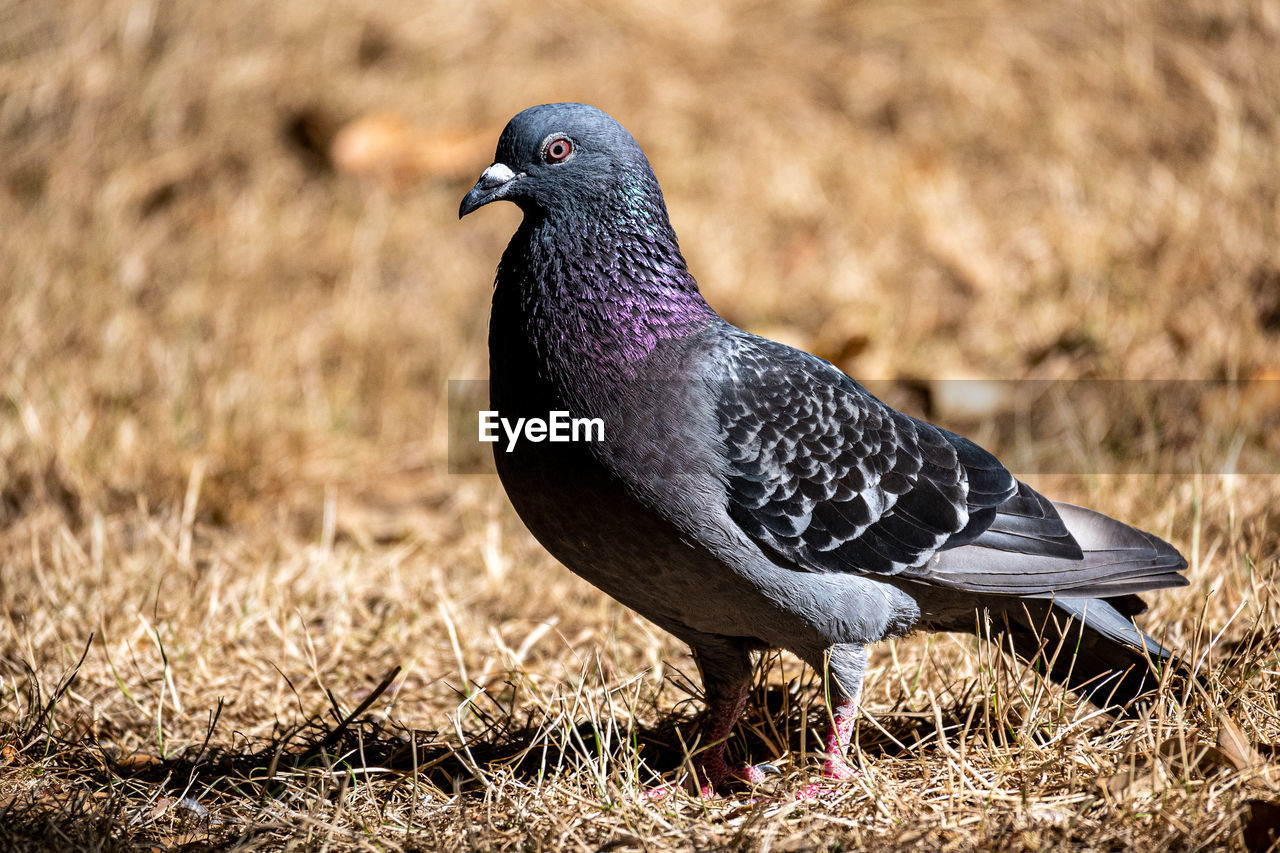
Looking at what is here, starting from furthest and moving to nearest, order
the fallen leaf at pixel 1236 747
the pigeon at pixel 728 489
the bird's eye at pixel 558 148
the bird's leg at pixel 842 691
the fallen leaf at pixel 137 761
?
1. the fallen leaf at pixel 137 761
2. the bird's eye at pixel 558 148
3. the bird's leg at pixel 842 691
4. the pigeon at pixel 728 489
5. the fallen leaf at pixel 1236 747

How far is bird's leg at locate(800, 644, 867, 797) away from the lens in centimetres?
281

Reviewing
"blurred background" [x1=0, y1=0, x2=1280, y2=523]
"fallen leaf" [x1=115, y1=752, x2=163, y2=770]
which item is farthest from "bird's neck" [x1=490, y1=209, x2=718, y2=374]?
"blurred background" [x1=0, y1=0, x2=1280, y2=523]

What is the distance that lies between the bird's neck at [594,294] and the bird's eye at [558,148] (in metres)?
0.17

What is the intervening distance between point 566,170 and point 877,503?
1.12 metres

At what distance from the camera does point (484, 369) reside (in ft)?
20.4

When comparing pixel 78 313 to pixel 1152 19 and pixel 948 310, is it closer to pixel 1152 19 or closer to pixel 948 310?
pixel 948 310

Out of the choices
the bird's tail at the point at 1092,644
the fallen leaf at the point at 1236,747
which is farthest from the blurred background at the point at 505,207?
the fallen leaf at the point at 1236,747

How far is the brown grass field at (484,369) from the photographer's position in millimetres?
2738

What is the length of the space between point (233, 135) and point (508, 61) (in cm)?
182

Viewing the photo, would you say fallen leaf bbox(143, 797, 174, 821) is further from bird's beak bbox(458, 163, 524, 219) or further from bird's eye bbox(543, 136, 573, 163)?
bird's eye bbox(543, 136, 573, 163)

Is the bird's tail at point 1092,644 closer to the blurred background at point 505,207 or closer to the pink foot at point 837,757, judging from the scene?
the pink foot at point 837,757

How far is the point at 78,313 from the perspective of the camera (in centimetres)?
585

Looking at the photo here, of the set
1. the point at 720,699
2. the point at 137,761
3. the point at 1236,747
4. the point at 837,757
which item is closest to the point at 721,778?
the point at 720,699

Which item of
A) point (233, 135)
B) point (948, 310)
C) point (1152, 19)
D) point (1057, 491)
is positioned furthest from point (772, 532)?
point (1152, 19)
